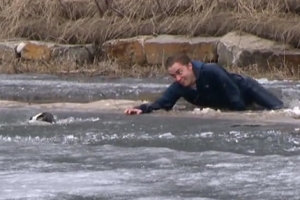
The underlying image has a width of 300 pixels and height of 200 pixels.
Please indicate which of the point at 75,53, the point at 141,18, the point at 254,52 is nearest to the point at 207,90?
the point at 254,52

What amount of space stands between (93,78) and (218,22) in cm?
255

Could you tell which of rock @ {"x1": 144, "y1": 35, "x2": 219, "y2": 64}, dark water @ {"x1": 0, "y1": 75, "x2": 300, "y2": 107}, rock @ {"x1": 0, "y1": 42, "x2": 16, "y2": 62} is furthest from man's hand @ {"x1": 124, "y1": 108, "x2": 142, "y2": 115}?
rock @ {"x1": 0, "y1": 42, "x2": 16, "y2": 62}

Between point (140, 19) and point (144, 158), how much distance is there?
1089 centimetres

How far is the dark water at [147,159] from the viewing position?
245 inches

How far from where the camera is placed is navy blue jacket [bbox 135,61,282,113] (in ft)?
32.5

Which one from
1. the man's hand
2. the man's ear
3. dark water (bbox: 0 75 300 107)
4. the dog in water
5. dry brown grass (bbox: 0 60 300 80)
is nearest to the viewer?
the man's ear

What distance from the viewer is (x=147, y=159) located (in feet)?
24.7

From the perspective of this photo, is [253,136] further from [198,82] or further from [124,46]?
[124,46]

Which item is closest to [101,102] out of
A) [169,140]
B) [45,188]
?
[169,140]

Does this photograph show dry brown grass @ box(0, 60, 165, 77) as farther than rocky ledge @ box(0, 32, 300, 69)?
Yes

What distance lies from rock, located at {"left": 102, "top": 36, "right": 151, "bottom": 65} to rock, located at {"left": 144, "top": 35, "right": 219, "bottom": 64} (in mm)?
133

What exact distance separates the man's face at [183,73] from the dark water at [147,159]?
401mm

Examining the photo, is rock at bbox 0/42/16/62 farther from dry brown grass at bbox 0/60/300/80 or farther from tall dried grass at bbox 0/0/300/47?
tall dried grass at bbox 0/0/300/47

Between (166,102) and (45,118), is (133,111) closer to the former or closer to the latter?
(166,102)
